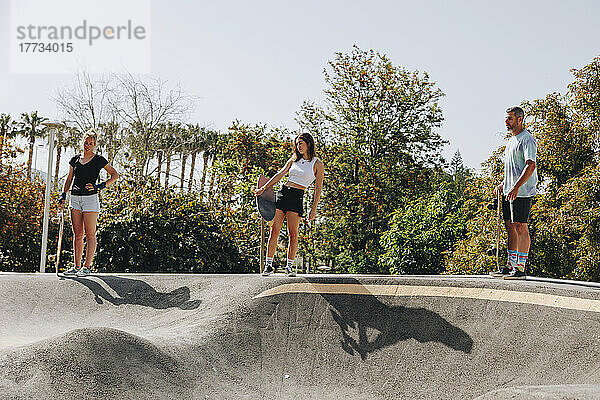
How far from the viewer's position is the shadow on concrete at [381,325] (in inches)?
216

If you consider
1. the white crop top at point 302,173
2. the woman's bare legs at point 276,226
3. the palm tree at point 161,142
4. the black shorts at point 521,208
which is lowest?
the woman's bare legs at point 276,226

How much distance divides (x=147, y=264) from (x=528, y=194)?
8829 mm

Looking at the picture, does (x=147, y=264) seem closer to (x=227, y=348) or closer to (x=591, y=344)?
(x=227, y=348)

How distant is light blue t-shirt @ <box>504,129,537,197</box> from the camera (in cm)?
604

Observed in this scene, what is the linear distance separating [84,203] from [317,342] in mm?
4067

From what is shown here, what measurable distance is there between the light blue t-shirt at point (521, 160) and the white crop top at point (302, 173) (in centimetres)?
229

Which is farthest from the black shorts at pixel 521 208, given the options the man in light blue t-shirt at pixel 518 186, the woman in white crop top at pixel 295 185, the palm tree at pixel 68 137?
the palm tree at pixel 68 137

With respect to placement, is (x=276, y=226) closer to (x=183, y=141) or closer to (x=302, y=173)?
(x=302, y=173)

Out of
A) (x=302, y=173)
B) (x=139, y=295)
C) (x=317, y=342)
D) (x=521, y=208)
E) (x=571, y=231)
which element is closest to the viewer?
(x=317, y=342)

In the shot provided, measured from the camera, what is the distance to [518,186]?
6.06m

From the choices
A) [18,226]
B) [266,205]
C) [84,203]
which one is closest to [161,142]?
[18,226]

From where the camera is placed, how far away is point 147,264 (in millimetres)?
12516

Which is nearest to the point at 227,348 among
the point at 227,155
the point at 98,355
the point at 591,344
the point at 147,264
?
the point at 98,355

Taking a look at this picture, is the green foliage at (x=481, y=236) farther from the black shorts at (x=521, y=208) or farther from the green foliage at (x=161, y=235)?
the black shorts at (x=521, y=208)
